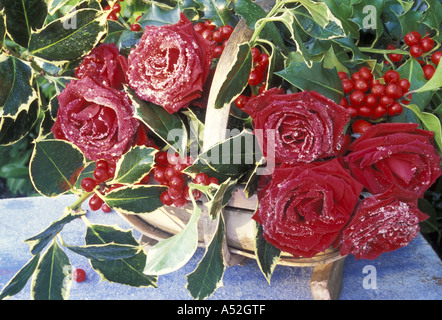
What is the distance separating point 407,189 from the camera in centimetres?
49

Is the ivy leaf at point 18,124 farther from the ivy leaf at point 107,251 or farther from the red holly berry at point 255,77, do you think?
the red holly berry at point 255,77

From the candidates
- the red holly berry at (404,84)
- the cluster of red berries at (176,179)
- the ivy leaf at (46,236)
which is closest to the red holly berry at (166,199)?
the cluster of red berries at (176,179)

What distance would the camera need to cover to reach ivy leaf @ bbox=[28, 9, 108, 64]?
554 millimetres

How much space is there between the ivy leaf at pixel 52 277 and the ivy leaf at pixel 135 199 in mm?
97

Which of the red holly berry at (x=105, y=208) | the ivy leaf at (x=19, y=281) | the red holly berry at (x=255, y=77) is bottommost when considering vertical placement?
the red holly berry at (x=105, y=208)

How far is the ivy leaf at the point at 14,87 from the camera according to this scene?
1.78 feet

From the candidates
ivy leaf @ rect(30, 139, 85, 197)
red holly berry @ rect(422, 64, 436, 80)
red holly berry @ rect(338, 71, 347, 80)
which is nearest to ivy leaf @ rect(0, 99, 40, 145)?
ivy leaf @ rect(30, 139, 85, 197)

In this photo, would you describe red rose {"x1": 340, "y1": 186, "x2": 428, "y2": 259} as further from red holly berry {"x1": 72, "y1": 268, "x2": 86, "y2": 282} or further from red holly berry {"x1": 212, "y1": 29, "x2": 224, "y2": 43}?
red holly berry {"x1": 72, "y1": 268, "x2": 86, "y2": 282}

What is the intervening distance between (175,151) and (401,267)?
428mm

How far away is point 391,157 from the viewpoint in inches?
18.6

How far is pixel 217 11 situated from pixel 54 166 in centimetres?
30

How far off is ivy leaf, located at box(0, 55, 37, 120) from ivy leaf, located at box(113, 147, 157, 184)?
6.2 inches
